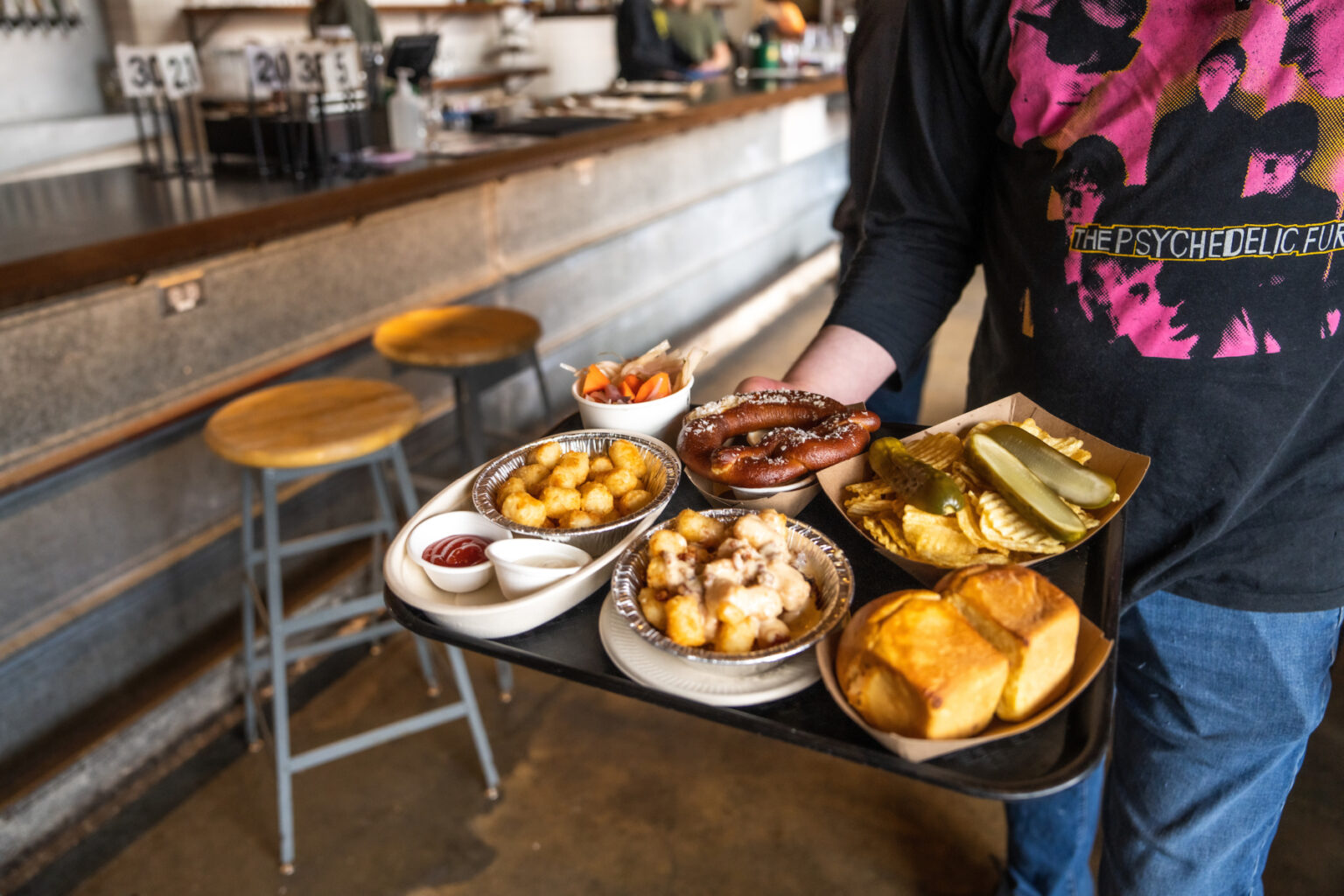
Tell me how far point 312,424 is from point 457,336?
63 centimetres

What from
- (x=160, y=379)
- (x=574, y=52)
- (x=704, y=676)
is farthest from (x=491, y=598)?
(x=574, y=52)

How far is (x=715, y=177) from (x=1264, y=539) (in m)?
4.73

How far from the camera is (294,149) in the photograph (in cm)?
301

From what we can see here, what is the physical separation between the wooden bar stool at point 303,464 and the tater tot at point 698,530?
1.12 meters

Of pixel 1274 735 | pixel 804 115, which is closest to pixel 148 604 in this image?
pixel 1274 735

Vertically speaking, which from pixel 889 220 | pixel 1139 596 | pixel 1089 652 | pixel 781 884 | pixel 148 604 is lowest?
pixel 781 884

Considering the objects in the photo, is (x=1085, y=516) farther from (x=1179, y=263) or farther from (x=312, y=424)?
(x=312, y=424)

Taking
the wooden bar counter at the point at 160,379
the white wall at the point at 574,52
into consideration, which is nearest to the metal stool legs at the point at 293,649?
the wooden bar counter at the point at 160,379

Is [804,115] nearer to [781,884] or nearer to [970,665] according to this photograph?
[781,884]

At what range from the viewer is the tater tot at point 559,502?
1126mm

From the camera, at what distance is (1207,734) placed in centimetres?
130

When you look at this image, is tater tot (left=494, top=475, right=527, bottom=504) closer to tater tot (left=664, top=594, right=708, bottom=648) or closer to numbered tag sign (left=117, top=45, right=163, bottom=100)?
tater tot (left=664, top=594, right=708, bottom=648)

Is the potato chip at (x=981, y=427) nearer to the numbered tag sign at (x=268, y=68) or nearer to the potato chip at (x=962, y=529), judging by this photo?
the potato chip at (x=962, y=529)

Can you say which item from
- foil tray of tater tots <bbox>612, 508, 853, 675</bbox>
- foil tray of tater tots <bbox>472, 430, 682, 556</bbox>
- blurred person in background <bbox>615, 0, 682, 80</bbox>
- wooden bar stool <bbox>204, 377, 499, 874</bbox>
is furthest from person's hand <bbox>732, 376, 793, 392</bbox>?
blurred person in background <bbox>615, 0, 682, 80</bbox>
